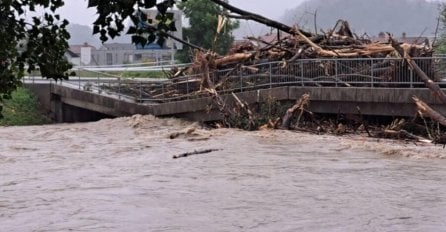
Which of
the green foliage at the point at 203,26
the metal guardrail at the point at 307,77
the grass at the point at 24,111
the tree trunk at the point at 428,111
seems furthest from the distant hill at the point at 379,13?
the tree trunk at the point at 428,111

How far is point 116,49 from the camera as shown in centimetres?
10406

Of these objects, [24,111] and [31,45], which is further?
[24,111]

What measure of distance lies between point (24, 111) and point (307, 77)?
18.8m

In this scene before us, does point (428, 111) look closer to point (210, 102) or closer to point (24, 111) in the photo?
point (210, 102)

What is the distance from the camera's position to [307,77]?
2456 cm

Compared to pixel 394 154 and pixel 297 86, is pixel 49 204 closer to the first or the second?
pixel 394 154

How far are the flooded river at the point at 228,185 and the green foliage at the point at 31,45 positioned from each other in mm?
6467

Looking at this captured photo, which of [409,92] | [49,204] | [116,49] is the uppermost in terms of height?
[116,49]

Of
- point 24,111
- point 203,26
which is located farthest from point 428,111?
point 203,26

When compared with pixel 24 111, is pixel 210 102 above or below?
above

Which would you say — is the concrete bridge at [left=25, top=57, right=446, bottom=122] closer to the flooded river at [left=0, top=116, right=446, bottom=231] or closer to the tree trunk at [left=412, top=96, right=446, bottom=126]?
the tree trunk at [left=412, top=96, right=446, bottom=126]

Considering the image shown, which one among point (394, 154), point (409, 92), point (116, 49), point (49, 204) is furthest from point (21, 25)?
point (116, 49)

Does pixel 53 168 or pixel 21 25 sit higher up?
pixel 21 25

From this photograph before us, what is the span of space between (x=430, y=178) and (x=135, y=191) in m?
5.92
